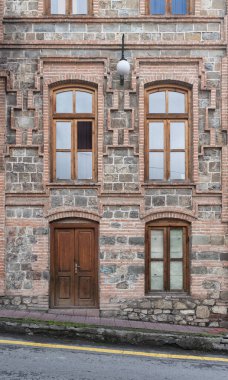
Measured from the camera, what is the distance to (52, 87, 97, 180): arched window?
1304 centimetres

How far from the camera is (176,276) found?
→ 13.0m

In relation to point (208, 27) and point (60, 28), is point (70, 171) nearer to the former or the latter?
point (60, 28)

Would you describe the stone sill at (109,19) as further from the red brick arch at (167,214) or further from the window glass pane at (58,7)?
the red brick arch at (167,214)

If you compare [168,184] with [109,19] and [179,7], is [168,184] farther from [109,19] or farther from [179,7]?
[179,7]

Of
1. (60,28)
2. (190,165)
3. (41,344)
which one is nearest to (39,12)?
(60,28)

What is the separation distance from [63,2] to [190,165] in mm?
5622

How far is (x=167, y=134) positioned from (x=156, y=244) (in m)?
Result: 2.98

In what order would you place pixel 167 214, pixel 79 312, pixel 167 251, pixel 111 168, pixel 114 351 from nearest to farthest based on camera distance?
pixel 114 351, pixel 79 312, pixel 167 214, pixel 111 168, pixel 167 251

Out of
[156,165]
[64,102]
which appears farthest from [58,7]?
[156,165]

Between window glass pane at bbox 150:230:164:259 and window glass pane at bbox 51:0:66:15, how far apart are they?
6451mm

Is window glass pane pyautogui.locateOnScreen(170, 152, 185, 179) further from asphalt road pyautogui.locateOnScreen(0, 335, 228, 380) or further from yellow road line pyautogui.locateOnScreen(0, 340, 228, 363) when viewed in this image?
yellow road line pyautogui.locateOnScreen(0, 340, 228, 363)

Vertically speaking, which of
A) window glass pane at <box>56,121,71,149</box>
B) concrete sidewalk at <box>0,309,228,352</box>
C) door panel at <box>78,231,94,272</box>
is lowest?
concrete sidewalk at <box>0,309,228,352</box>

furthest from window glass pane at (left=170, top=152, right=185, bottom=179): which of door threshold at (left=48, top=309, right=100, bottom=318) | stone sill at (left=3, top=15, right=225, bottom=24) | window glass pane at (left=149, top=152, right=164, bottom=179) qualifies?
door threshold at (left=48, top=309, right=100, bottom=318)

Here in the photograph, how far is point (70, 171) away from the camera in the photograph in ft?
42.8
